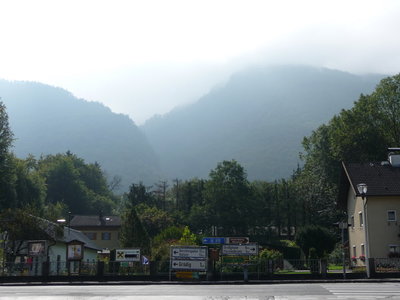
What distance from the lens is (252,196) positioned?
91438 mm

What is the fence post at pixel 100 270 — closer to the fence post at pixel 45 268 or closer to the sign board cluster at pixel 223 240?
the fence post at pixel 45 268

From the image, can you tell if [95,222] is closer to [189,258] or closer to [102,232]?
[102,232]

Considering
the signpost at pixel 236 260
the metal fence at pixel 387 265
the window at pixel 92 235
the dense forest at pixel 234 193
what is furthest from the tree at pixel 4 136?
the metal fence at pixel 387 265

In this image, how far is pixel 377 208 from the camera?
139 feet

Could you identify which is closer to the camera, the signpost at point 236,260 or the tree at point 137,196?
the signpost at point 236,260

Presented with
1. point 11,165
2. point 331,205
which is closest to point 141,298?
point 11,165

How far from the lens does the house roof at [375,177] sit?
139 ft

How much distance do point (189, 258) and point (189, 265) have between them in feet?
1.42

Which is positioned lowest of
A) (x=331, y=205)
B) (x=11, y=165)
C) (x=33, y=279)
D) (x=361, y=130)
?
(x=33, y=279)

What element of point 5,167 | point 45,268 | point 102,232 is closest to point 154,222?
point 102,232

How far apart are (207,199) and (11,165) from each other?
138 ft

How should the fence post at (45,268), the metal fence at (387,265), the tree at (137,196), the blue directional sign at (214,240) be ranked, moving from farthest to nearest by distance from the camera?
the tree at (137,196) → the fence post at (45,268) → the metal fence at (387,265) → the blue directional sign at (214,240)

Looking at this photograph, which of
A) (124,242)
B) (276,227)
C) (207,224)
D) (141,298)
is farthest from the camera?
(276,227)

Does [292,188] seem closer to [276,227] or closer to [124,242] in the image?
[276,227]
